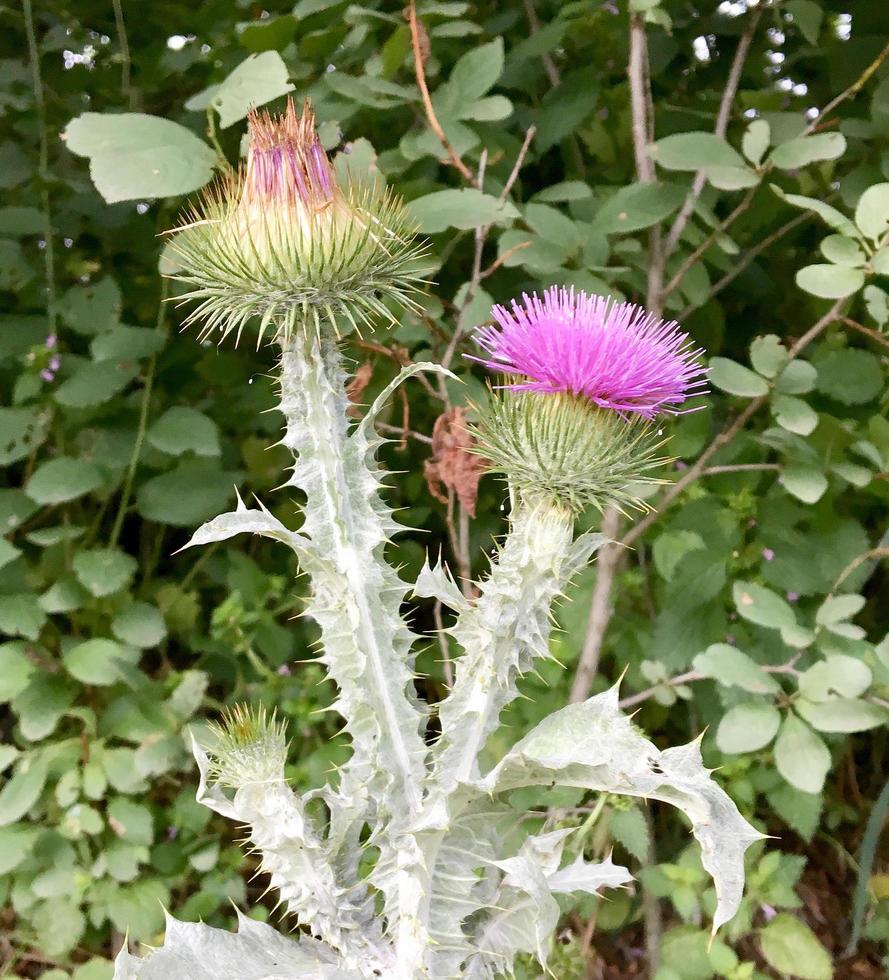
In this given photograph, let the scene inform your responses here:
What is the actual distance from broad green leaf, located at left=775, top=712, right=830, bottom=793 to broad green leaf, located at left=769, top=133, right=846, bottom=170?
3.74ft

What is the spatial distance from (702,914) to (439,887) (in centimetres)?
110

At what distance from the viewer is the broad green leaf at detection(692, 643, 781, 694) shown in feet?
5.13

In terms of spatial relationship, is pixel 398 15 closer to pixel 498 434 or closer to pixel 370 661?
pixel 498 434

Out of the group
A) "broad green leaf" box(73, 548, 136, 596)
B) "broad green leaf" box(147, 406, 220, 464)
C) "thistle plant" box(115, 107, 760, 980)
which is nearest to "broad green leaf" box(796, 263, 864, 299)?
"thistle plant" box(115, 107, 760, 980)

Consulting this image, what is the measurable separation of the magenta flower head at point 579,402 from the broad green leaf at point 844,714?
732 millimetres

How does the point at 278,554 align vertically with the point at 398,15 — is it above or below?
below

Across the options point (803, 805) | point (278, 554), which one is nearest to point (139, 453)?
point (278, 554)

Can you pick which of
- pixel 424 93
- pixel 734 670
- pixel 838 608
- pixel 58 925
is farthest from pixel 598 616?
pixel 58 925

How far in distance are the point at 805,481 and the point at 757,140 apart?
73 centimetres

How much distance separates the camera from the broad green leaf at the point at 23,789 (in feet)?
6.59

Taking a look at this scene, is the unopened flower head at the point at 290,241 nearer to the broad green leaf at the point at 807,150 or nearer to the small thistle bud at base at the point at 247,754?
the small thistle bud at base at the point at 247,754

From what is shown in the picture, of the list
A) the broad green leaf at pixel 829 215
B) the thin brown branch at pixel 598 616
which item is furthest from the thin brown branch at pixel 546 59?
the thin brown branch at pixel 598 616

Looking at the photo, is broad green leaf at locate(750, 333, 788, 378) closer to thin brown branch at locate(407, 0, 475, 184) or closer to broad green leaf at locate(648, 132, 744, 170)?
broad green leaf at locate(648, 132, 744, 170)

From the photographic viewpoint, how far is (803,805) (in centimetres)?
184
